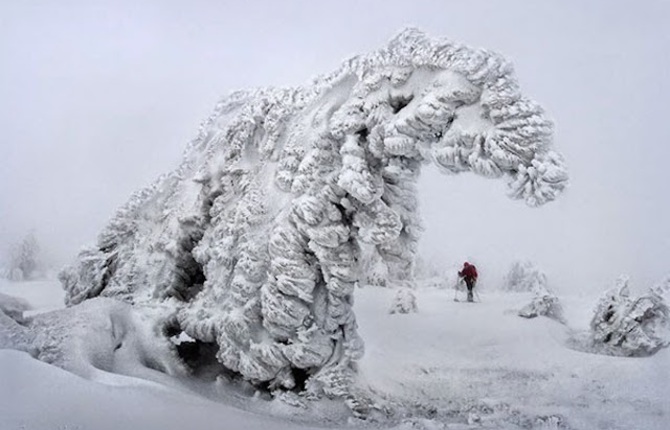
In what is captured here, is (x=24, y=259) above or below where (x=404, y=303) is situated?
below

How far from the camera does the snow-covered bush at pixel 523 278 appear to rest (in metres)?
3.18

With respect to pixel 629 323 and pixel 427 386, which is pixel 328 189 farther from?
pixel 629 323

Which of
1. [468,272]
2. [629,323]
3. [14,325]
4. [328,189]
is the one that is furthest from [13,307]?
[629,323]

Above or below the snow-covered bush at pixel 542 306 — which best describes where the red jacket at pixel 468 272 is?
above

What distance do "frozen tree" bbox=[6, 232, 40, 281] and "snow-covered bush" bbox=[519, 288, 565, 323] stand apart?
2.21 metres

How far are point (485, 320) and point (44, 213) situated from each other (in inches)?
80.1

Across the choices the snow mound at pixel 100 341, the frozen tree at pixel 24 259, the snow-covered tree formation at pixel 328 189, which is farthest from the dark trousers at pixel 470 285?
the frozen tree at pixel 24 259

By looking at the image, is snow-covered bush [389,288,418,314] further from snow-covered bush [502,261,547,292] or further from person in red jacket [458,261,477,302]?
snow-covered bush [502,261,547,292]

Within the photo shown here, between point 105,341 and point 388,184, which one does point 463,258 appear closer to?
point 388,184

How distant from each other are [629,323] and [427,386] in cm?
86

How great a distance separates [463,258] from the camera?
3.25 m

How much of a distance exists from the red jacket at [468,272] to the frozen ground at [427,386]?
0.36 ft

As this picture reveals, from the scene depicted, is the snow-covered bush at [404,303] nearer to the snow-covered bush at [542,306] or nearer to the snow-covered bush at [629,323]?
the snow-covered bush at [542,306]

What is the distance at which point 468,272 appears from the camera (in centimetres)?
327
